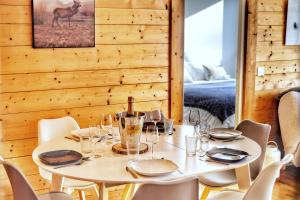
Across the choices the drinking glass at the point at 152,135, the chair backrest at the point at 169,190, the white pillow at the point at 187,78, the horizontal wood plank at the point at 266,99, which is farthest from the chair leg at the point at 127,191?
the white pillow at the point at 187,78

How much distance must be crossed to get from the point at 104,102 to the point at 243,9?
5.78ft

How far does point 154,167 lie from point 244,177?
737mm

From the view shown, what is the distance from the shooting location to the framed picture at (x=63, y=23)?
3.20 m

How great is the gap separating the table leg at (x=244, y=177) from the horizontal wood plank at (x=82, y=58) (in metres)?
1.49

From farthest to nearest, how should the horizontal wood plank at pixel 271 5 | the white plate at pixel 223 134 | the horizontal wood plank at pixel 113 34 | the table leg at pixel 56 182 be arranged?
the horizontal wood plank at pixel 271 5 < the horizontal wood plank at pixel 113 34 < the white plate at pixel 223 134 < the table leg at pixel 56 182

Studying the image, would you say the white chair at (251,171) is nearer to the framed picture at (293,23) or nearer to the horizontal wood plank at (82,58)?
the horizontal wood plank at (82,58)

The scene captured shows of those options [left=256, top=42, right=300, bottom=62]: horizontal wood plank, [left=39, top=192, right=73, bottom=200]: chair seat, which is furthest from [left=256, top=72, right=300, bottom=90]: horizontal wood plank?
[left=39, top=192, right=73, bottom=200]: chair seat

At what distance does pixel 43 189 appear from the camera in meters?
3.40

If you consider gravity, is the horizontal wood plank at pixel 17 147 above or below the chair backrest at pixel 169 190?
below

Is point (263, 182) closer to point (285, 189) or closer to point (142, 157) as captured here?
point (142, 157)

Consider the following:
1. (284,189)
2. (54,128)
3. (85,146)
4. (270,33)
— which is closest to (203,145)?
(85,146)

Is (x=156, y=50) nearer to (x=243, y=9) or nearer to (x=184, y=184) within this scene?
(x=243, y=9)

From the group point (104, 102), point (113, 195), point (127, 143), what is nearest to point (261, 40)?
point (104, 102)

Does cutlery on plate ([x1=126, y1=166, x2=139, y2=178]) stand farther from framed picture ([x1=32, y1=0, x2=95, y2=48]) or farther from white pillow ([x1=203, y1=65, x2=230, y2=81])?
white pillow ([x1=203, y1=65, x2=230, y2=81])
